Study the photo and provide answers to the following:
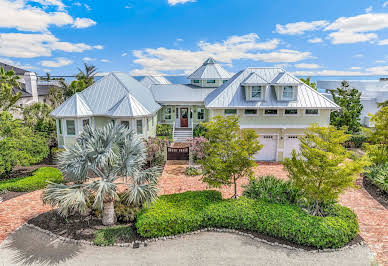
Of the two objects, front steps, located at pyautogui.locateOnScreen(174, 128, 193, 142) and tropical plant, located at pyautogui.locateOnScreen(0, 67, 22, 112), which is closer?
tropical plant, located at pyautogui.locateOnScreen(0, 67, 22, 112)

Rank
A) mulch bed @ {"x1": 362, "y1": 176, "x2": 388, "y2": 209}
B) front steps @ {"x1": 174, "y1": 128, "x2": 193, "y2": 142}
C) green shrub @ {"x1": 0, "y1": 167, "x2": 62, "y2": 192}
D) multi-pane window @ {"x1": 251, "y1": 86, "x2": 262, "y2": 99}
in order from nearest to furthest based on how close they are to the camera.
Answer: mulch bed @ {"x1": 362, "y1": 176, "x2": 388, "y2": 209} < green shrub @ {"x1": 0, "y1": 167, "x2": 62, "y2": 192} < multi-pane window @ {"x1": 251, "y1": 86, "x2": 262, "y2": 99} < front steps @ {"x1": 174, "y1": 128, "x2": 193, "y2": 142}

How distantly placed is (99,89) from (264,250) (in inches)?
760

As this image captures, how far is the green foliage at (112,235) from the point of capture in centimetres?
1013

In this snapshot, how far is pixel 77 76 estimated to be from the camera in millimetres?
34469

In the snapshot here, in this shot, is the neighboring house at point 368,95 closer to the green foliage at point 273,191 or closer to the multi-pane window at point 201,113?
the multi-pane window at point 201,113

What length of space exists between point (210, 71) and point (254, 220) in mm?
23323

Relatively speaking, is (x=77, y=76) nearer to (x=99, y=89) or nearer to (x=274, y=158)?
(x=99, y=89)

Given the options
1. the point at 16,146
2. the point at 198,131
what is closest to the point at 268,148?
the point at 198,131

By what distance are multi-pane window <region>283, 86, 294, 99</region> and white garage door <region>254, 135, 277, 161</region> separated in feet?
11.5

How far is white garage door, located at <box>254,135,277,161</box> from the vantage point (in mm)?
21141

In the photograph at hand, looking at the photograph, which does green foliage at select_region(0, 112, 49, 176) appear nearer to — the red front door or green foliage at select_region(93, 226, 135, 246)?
green foliage at select_region(93, 226, 135, 246)

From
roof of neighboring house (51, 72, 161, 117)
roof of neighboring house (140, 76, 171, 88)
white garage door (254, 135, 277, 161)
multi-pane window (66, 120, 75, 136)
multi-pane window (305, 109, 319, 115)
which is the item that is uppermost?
roof of neighboring house (140, 76, 171, 88)

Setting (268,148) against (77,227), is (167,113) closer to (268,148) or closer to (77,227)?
(268,148)

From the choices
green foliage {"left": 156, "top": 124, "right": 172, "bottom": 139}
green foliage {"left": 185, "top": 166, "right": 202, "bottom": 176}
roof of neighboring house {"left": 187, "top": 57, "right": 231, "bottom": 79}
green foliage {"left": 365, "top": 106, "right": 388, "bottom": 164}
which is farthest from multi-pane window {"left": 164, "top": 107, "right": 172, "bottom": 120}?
green foliage {"left": 365, "top": 106, "right": 388, "bottom": 164}
